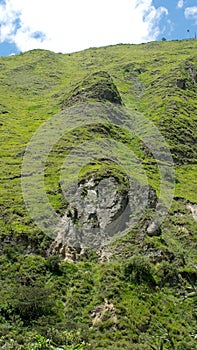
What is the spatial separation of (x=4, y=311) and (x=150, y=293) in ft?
39.5

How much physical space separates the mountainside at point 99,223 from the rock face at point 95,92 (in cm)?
31

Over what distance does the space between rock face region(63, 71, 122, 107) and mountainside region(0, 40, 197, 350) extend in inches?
12.1

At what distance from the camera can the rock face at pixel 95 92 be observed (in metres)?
83.7

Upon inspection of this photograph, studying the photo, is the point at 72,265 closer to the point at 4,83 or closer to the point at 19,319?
the point at 19,319

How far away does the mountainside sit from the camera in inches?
1182

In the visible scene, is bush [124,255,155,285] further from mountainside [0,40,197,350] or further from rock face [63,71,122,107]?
rock face [63,71,122,107]

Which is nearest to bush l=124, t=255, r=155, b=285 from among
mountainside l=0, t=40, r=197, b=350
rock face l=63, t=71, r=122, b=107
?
mountainside l=0, t=40, r=197, b=350

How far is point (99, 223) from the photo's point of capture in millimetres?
43156

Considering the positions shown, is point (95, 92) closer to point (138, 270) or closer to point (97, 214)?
point (97, 214)

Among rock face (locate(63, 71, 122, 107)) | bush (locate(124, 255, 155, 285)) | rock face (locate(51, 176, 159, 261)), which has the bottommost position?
bush (locate(124, 255, 155, 285))

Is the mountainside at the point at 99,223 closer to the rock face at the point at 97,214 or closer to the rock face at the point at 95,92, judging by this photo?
the rock face at the point at 97,214

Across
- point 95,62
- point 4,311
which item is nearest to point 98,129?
point 4,311

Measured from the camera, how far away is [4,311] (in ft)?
97.6

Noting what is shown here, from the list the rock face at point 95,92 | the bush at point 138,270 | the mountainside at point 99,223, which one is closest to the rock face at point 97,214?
the mountainside at point 99,223
